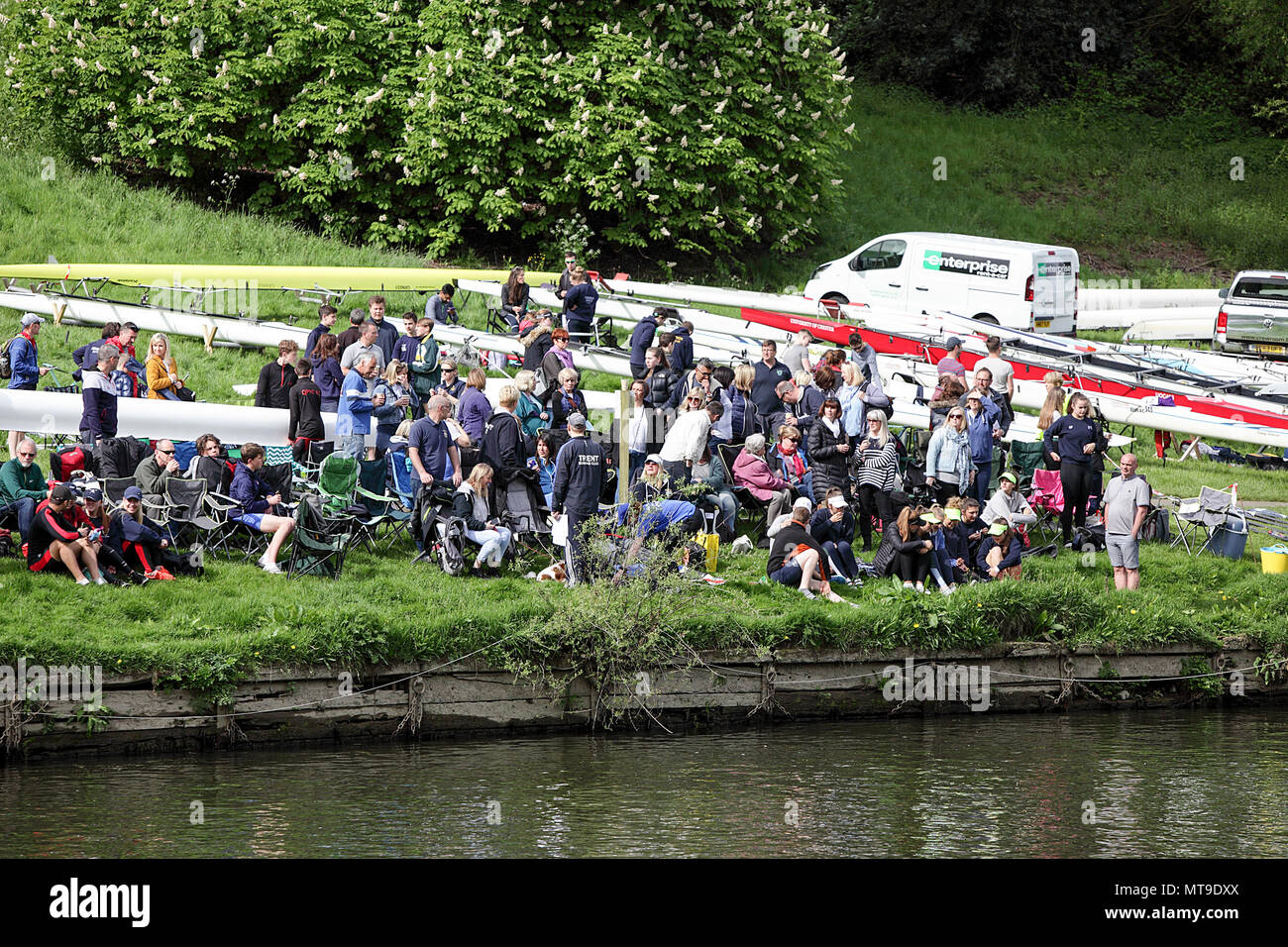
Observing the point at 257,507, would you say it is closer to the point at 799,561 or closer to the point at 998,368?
the point at 799,561

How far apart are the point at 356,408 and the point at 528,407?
1.68m

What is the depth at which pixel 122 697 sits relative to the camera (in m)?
12.3

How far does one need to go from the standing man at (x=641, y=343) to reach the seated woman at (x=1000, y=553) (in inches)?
176

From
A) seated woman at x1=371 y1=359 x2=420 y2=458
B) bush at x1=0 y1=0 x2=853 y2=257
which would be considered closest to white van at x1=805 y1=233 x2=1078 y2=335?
bush at x1=0 y1=0 x2=853 y2=257

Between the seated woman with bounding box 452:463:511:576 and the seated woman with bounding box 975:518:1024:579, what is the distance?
4.53 metres

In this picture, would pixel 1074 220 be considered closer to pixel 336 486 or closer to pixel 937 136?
pixel 937 136

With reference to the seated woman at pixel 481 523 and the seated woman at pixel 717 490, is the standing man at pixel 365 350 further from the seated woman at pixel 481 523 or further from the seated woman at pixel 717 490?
the seated woman at pixel 717 490

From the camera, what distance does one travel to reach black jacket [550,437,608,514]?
14164 mm

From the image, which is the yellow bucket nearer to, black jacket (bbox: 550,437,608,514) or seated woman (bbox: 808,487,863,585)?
seated woman (bbox: 808,487,863,585)

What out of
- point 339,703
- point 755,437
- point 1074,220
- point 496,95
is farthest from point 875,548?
point 1074,220

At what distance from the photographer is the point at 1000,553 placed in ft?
50.3

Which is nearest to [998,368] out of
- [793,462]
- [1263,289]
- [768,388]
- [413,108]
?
[768,388]
